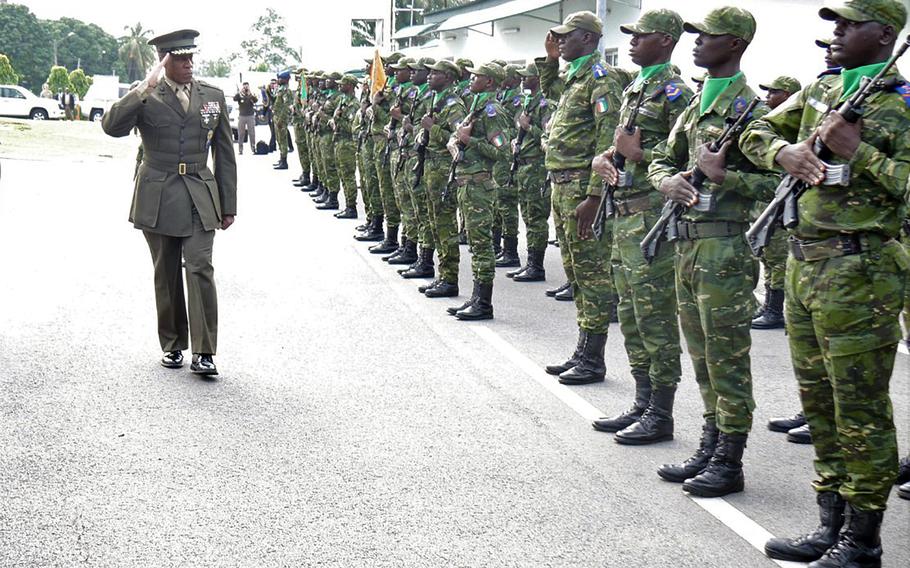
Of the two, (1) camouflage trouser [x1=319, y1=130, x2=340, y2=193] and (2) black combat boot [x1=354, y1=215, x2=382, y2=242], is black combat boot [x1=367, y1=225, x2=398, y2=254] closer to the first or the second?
(2) black combat boot [x1=354, y1=215, x2=382, y2=242]

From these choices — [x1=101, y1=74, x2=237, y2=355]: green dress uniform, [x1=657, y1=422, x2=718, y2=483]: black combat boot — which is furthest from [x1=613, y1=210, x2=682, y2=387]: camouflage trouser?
[x1=101, y1=74, x2=237, y2=355]: green dress uniform

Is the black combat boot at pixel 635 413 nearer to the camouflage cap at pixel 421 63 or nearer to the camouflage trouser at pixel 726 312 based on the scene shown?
the camouflage trouser at pixel 726 312

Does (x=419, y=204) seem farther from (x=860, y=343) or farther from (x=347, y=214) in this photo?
(x=860, y=343)

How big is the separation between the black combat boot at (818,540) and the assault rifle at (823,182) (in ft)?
3.26

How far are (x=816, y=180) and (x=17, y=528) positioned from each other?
3295 mm

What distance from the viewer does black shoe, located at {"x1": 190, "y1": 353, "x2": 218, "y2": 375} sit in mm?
7201

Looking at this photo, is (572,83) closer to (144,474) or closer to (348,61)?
(144,474)

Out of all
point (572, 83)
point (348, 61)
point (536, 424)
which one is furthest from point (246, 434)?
point (348, 61)

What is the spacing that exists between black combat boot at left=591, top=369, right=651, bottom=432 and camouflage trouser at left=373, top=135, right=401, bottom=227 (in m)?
7.12

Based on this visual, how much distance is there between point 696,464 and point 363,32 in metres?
59.6

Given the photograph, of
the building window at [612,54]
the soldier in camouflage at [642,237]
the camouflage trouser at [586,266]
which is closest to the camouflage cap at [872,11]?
the soldier in camouflage at [642,237]

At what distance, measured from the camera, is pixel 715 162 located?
495 cm

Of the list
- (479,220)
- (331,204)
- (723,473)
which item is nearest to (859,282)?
(723,473)

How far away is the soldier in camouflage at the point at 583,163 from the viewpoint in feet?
22.5
